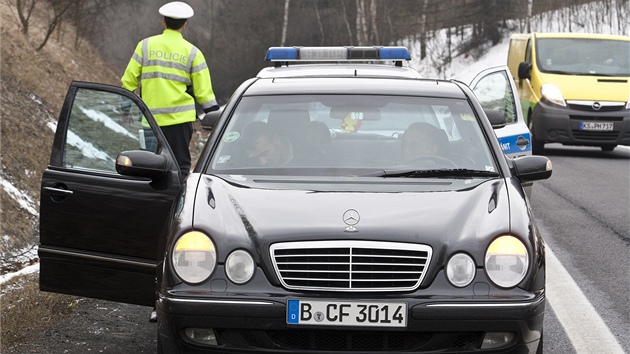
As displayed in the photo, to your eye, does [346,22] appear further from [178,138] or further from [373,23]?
[178,138]

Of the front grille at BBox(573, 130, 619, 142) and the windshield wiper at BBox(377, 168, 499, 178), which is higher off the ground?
the windshield wiper at BBox(377, 168, 499, 178)

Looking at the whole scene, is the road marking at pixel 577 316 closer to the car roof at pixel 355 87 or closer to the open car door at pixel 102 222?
the car roof at pixel 355 87

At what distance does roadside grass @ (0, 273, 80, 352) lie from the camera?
6.25 m

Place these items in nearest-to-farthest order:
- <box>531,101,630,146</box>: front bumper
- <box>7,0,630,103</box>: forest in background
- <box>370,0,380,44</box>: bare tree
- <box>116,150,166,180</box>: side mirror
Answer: <box>116,150,166,180</box>: side mirror, <box>531,101,630,146</box>: front bumper, <box>7,0,630,103</box>: forest in background, <box>370,0,380,44</box>: bare tree

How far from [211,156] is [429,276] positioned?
1.56m

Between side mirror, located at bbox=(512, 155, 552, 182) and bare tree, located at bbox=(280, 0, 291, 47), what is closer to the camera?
side mirror, located at bbox=(512, 155, 552, 182)

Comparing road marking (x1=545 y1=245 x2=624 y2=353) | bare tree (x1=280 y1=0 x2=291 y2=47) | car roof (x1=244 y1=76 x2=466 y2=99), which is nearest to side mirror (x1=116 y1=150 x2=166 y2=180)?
car roof (x1=244 y1=76 x2=466 y2=99)

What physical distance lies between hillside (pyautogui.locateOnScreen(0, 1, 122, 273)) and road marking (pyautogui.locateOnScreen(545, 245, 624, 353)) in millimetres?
4224

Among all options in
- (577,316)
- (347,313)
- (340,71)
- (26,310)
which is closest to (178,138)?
(340,71)

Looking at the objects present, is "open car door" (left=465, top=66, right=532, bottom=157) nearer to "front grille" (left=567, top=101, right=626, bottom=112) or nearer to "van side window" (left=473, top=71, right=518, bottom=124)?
"van side window" (left=473, top=71, right=518, bottom=124)

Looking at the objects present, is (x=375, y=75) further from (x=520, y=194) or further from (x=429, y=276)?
(x=429, y=276)

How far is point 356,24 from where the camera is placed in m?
57.5

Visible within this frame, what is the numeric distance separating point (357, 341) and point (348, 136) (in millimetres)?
1654

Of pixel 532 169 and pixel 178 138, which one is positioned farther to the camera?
pixel 178 138
